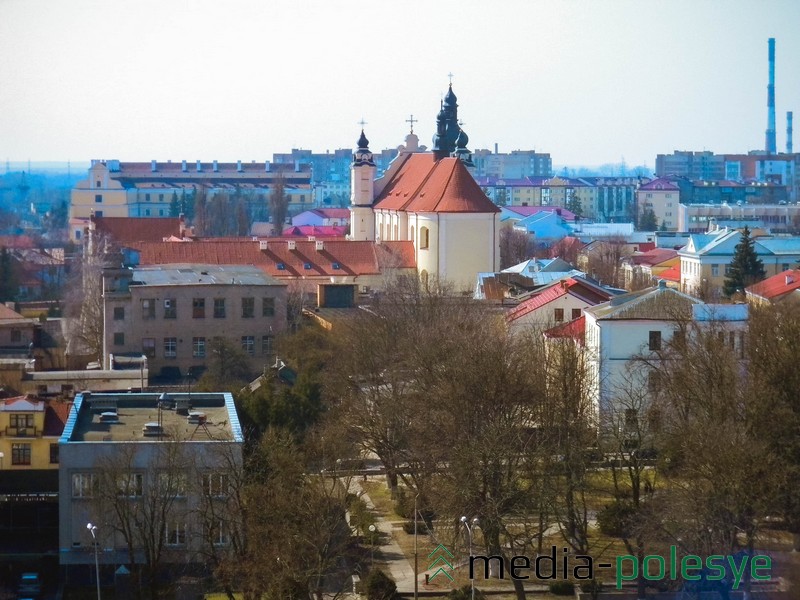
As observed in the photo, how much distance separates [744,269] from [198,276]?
16.9 m

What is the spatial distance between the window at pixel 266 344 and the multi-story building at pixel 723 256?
17963 mm

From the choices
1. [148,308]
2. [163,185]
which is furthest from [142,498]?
[163,185]

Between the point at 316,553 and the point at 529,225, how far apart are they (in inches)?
2252

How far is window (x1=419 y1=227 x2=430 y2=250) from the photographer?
47344mm

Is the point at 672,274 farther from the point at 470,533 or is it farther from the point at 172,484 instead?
the point at 172,484

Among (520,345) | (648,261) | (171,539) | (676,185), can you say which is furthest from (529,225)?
(171,539)

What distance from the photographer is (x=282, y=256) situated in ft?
143

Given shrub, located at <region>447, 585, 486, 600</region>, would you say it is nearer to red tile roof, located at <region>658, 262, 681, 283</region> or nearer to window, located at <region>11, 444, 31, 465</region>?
window, located at <region>11, 444, 31, 465</region>

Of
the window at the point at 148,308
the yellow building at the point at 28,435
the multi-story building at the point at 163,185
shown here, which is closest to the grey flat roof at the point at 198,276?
the window at the point at 148,308

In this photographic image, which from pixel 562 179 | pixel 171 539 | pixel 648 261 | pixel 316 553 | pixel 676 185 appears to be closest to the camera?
pixel 316 553

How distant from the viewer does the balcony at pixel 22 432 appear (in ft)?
71.4

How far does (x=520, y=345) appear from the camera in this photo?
25.5 m

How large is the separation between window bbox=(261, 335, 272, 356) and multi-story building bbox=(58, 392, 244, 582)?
12080mm

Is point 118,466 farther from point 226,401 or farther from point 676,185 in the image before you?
point 676,185
